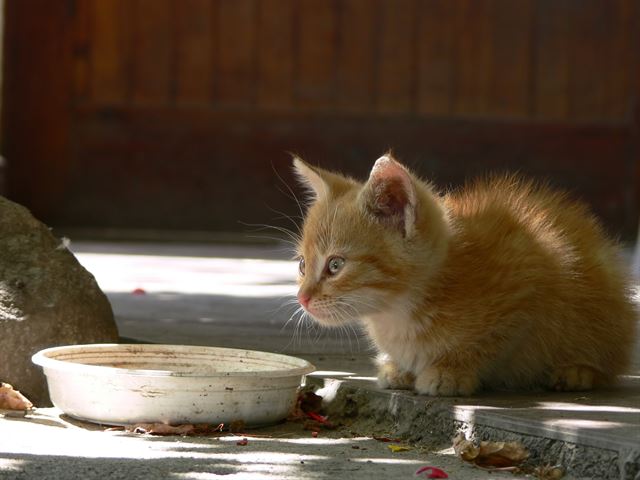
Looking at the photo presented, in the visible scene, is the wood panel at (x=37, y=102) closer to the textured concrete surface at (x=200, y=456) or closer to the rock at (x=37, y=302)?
the rock at (x=37, y=302)

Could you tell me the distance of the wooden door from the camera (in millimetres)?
12062

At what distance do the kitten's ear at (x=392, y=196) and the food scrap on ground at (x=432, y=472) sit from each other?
97cm

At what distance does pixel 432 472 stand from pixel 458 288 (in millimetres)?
944

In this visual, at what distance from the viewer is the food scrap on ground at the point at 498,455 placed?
3650 millimetres

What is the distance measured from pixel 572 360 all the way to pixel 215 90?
8137 millimetres

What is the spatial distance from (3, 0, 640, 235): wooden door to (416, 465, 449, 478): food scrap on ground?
860cm

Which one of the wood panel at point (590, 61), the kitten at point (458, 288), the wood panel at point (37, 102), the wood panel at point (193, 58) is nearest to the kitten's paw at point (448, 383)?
the kitten at point (458, 288)

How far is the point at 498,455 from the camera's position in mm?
3664

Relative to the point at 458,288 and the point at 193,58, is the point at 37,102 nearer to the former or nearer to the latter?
the point at 193,58

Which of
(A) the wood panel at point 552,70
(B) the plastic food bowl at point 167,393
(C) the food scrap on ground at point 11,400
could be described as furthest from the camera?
(A) the wood panel at point 552,70

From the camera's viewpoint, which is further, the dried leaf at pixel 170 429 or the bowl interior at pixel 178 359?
the bowl interior at pixel 178 359

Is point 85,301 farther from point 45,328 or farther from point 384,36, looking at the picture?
point 384,36

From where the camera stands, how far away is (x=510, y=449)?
367cm

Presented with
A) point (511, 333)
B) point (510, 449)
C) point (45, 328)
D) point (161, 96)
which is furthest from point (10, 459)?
point (161, 96)
